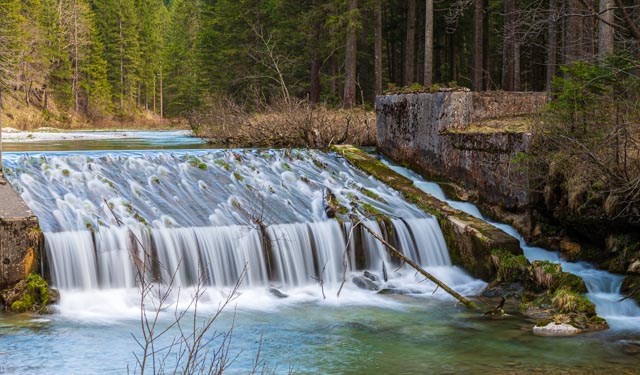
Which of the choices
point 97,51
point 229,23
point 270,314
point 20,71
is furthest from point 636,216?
point 97,51

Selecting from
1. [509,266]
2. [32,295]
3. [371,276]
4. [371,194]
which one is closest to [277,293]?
[371,276]

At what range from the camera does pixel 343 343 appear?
907 cm

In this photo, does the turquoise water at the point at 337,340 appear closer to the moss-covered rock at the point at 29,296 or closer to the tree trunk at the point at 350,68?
the moss-covered rock at the point at 29,296

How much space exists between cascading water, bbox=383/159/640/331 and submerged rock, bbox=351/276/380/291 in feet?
9.73

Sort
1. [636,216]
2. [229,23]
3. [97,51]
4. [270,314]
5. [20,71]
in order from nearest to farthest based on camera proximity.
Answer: [270,314] < [636,216] < [229,23] < [20,71] < [97,51]

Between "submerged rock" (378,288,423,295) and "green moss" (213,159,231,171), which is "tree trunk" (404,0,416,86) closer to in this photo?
"green moss" (213,159,231,171)

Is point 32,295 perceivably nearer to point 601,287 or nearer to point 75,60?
point 601,287

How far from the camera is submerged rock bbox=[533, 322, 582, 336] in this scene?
9414 mm

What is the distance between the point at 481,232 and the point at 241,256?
4285 millimetres

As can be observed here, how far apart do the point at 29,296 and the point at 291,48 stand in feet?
92.2

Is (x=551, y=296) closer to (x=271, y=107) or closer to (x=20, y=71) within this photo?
(x=271, y=107)

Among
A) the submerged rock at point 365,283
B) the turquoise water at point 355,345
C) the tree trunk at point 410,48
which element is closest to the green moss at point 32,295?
the turquoise water at point 355,345

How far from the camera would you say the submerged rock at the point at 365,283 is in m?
12.1

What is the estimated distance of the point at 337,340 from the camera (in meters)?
9.22
